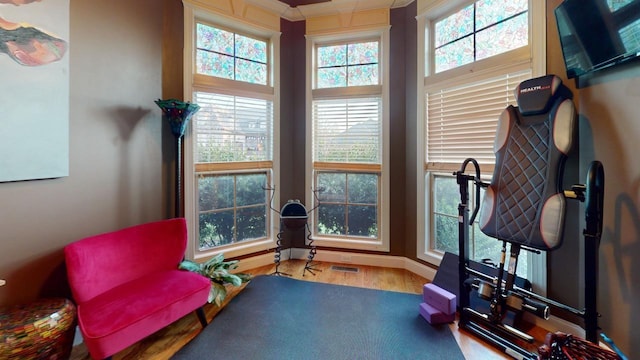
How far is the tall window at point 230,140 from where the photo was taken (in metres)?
2.70

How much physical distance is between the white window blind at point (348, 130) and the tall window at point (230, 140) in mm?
585

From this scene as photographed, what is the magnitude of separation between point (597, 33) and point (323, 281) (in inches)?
105

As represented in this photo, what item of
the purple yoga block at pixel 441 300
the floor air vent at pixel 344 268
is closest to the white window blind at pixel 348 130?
the floor air vent at pixel 344 268

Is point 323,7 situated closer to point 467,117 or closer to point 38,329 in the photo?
point 467,117

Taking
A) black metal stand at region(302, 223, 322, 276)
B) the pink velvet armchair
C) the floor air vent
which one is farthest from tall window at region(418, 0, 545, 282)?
the pink velvet armchair

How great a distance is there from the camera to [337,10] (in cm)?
306

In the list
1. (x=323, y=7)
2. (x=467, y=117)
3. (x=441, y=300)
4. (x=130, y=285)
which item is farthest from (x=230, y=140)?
(x=441, y=300)

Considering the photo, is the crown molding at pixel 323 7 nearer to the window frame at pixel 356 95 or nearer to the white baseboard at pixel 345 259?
the window frame at pixel 356 95

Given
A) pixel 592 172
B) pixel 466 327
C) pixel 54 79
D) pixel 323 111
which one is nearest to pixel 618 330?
pixel 466 327

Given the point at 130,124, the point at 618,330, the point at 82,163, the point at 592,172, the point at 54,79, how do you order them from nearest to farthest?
1. the point at 592,172
2. the point at 618,330
3. the point at 54,79
4. the point at 82,163
5. the point at 130,124

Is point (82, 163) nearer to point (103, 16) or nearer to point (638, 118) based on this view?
point (103, 16)

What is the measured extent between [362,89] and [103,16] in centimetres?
239

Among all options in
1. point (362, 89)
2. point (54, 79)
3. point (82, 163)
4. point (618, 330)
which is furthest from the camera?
point (362, 89)

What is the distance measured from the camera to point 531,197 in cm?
161
